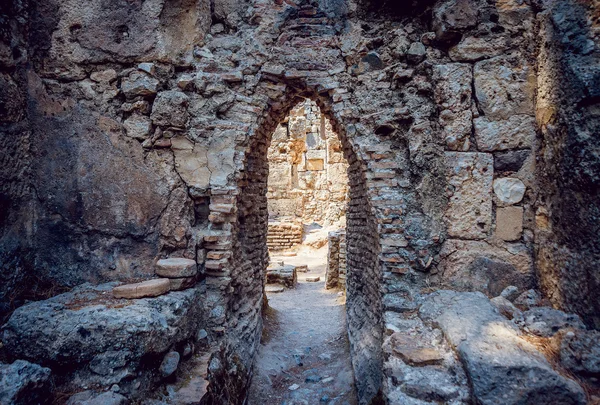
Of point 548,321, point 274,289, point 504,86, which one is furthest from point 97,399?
point 274,289

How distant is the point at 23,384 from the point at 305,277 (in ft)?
21.0

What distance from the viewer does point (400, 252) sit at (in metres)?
2.62

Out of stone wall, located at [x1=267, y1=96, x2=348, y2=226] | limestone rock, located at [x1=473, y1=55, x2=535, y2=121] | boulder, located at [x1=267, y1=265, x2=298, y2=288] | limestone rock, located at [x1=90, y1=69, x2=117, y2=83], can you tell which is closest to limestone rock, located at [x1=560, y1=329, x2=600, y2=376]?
limestone rock, located at [x1=473, y1=55, x2=535, y2=121]

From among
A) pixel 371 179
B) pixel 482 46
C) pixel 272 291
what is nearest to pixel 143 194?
pixel 371 179

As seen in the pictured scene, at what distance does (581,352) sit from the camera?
157cm

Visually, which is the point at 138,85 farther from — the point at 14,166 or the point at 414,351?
the point at 414,351

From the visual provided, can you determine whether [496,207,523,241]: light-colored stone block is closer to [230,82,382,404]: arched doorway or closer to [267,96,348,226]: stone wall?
[230,82,382,404]: arched doorway

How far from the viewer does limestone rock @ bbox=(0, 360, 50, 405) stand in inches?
61.0

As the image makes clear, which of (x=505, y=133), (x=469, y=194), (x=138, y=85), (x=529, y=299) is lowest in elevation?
(x=529, y=299)

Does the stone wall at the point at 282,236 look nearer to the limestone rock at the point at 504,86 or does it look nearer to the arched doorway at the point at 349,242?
the arched doorway at the point at 349,242

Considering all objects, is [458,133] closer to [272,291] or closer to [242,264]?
[242,264]

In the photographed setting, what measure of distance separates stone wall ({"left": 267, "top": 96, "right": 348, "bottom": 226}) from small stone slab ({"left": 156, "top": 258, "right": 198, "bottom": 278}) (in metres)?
10.1

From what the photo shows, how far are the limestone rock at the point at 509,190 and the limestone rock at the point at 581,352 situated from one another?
1.08 meters

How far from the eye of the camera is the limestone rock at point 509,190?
249cm
